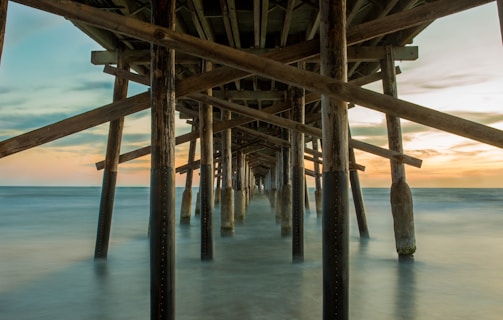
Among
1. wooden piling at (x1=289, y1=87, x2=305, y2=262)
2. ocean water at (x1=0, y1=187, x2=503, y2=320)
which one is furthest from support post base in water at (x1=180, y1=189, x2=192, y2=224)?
wooden piling at (x1=289, y1=87, x2=305, y2=262)

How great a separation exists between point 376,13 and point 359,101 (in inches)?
139

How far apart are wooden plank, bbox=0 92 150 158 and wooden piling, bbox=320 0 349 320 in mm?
1841

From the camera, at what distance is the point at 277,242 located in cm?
975

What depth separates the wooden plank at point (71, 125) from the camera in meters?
3.51

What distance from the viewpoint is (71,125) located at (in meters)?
Answer: 3.72

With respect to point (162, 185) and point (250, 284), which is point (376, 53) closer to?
point (250, 284)

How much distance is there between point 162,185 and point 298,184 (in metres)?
3.84

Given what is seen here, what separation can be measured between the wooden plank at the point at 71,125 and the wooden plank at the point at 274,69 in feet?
2.76

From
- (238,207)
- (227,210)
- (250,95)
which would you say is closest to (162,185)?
(250,95)

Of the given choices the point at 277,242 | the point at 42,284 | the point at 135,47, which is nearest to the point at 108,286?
the point at 42,284

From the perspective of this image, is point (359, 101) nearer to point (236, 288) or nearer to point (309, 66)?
point (236, 288)

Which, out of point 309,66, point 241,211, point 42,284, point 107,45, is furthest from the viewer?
point 241,211

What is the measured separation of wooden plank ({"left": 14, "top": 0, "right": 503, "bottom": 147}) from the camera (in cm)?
317

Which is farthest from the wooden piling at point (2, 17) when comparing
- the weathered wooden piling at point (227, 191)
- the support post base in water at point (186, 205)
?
the support post base in water at point (186, 205)
